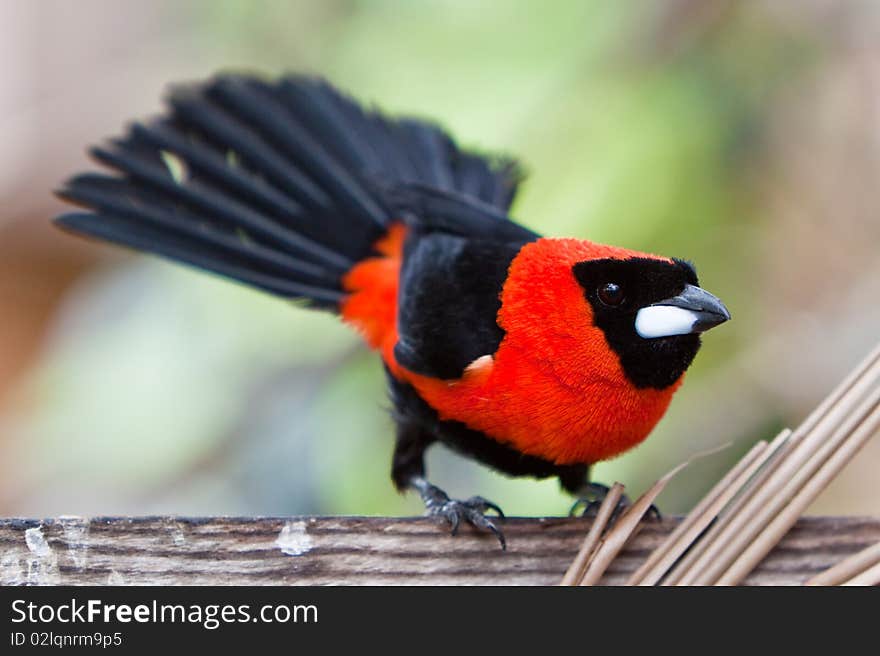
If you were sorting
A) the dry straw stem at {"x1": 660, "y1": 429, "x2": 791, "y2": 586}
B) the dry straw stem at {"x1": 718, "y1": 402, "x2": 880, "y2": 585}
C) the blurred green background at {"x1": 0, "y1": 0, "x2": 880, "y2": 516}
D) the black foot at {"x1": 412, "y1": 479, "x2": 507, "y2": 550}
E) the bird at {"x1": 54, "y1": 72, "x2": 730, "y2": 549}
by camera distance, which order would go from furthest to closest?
the blurred green background at {"x1": 0, "y1": 0, "x2": 880, "y2": 516} < the bird at {"x1": 54, "y1": 72, "x2": 730, "y2": 549} < the black foot at {"x1": 412, "y1": 479, "x2": 507, "y2": 550} < the dry straw stem at {"x1": 660, "y1": 429, "x2": 791, "y2": 586} < the dry straw stem at {"x1": 718, "y1": 402, "x2": 880, "y2": 585}

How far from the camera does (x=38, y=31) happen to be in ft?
16.8

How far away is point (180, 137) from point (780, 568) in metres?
2.13

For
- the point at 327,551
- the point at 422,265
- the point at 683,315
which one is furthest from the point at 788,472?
the point at 422,265

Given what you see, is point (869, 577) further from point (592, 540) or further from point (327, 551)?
point (327, 551)

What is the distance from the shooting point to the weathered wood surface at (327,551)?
1.77 metres

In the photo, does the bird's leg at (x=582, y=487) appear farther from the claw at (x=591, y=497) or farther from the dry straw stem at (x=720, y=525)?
the dry straw stem at (x=720, y=525)

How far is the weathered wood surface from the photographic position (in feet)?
5.81

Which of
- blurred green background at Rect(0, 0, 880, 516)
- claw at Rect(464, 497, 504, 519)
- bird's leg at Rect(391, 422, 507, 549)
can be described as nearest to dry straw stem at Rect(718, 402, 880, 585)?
claw at Rect(464, 497, 504, 519)

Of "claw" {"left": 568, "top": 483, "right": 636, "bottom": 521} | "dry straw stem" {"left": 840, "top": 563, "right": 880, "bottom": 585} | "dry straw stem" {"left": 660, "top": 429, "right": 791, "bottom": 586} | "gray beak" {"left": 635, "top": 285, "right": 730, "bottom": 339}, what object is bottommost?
"dry straw stem" {"left": 840, "top": 563, "right": 880, "bottom": 585}

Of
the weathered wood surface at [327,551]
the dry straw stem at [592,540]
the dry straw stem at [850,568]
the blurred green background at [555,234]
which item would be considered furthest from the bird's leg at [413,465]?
the dry straw stem at [850,568]

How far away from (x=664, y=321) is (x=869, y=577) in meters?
0.65

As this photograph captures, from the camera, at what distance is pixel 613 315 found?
2.23 metres

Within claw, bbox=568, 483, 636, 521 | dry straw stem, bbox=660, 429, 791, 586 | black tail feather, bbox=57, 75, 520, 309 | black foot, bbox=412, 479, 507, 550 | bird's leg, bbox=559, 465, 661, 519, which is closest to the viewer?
dry straw stem, bbox=660, 429, 791, 586

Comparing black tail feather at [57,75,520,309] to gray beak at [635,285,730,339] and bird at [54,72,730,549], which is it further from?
gray beak at [635,285,730,339]
